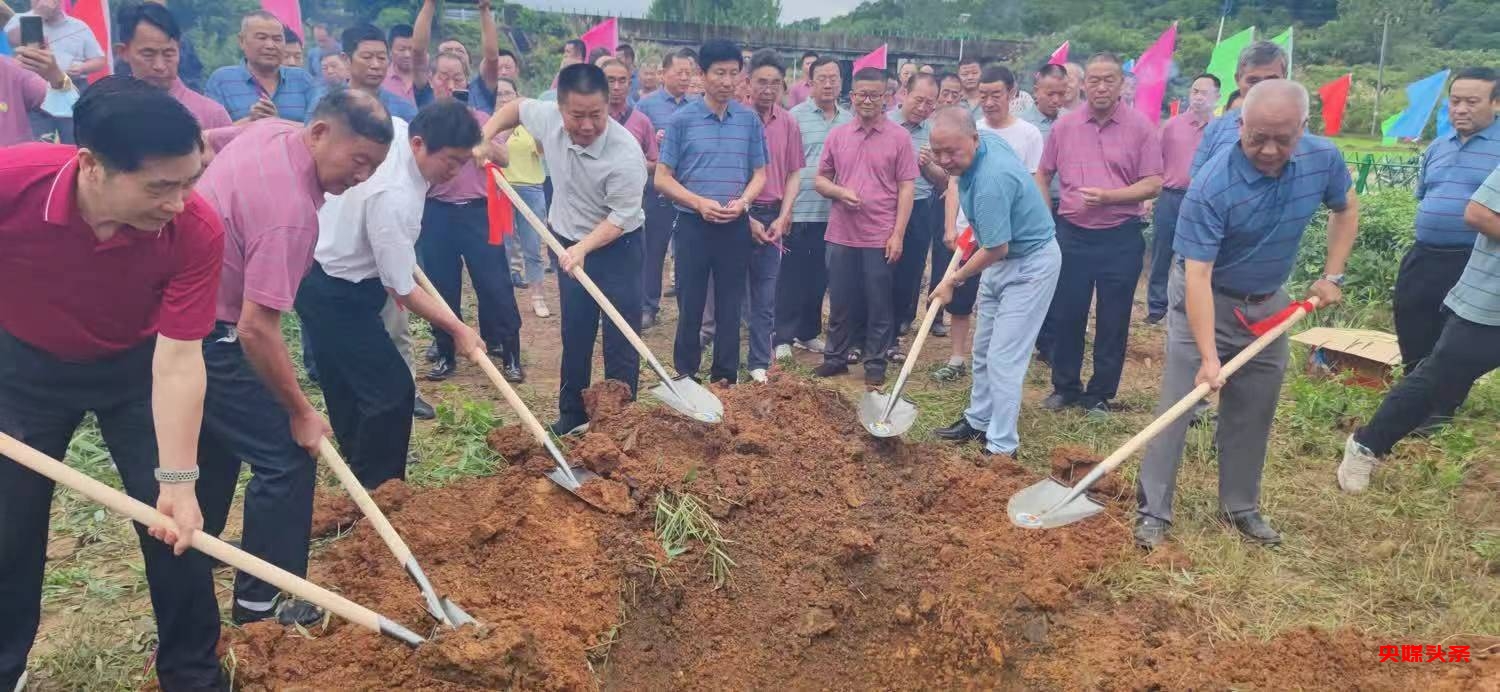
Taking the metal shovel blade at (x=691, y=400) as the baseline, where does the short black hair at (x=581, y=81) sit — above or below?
above

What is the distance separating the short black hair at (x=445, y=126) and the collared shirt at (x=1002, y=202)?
8.23 ft

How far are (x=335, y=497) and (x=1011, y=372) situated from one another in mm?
3392

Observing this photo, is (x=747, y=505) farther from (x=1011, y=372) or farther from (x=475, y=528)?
(x=1011, y=372)

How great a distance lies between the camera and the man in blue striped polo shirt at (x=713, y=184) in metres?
5.68

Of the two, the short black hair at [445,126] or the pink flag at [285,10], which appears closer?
the short black hair at [445,126]

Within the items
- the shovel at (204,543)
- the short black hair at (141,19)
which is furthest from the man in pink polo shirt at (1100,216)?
the short black hair at (141,19)

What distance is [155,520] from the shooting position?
2422mm

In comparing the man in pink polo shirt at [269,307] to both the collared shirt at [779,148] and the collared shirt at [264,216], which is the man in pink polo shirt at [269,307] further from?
the collared shirt at [779,148]

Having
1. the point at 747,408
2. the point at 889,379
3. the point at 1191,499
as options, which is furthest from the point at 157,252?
the point at 889,379

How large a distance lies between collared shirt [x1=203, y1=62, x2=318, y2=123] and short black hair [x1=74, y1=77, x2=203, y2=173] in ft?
12.4

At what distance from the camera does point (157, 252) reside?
236 centimetres

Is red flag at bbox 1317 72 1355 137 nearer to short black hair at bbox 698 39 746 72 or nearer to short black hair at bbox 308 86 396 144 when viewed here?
short black hair at bbox 698 39 746 72

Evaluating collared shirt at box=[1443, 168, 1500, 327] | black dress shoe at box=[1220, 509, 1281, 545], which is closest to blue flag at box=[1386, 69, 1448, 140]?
collared shirt at box=[1443, 168, 1500, 327]

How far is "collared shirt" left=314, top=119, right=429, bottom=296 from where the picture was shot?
3598 millimetres
